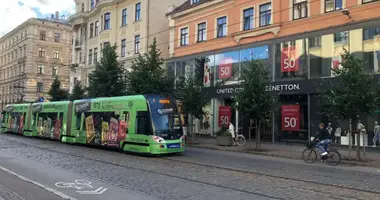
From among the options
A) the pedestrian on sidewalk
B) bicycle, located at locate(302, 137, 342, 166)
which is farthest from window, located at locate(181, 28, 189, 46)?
bicycle, located at locate(302, 137, 342, 166)

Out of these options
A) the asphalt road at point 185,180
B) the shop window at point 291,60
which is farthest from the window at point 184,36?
the asphalt road at point 185,180

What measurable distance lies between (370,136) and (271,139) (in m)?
6.96

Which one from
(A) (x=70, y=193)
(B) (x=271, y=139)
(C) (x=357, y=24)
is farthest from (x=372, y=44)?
(A) (x=70, y=193)

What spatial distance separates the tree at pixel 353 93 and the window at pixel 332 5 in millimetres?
7082

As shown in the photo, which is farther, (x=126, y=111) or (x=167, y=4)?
(x=167, y=4)

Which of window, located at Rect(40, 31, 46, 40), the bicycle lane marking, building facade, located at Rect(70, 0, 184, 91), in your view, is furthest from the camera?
window, located at Rect(40, 31, 46, 40)

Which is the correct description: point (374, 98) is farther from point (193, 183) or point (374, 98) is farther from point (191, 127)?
point (191, 127)

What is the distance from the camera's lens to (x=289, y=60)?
27.1 metres

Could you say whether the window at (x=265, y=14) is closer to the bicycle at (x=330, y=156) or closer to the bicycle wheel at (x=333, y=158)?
the bicycle at (x=330, y=156)

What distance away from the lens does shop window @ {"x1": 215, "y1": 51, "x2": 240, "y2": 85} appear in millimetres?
31047

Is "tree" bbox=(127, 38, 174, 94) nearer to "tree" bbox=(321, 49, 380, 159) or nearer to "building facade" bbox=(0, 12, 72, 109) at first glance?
"tree" bbox=(321, 49, 380, 159)

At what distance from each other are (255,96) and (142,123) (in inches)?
286

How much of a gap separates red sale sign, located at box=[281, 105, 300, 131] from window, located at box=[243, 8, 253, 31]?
706cm

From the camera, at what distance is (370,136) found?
22.8 metres
